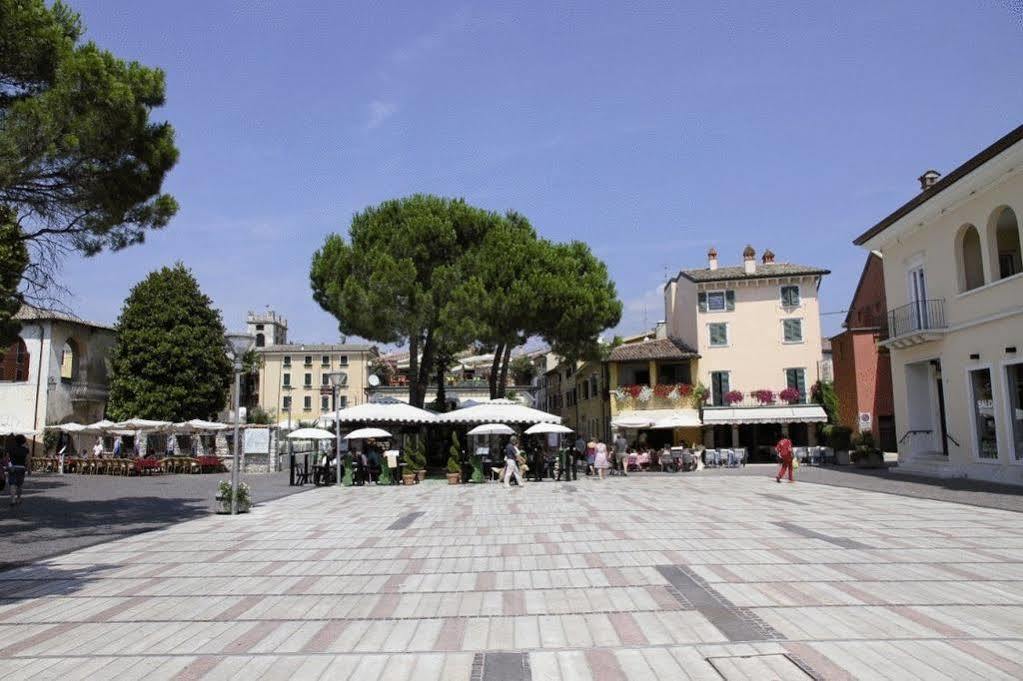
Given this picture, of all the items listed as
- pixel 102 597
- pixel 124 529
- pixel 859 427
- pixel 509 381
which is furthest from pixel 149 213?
pixel 509 381

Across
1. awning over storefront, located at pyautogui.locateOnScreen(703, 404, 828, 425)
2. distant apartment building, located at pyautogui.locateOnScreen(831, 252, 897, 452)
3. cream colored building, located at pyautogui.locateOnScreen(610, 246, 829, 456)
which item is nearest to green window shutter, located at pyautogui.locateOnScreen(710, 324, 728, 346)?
cream colored building, located at pyautogui.locateOnScreen(610, 246, 829, 456)

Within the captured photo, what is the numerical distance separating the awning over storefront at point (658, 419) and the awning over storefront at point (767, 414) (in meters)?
0.71

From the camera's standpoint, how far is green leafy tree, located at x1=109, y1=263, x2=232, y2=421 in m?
40.7

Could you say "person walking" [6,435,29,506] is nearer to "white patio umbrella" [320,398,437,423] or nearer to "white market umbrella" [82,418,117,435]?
"white patio umbrella" [320,398,437,423]

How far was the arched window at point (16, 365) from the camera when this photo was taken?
37.8 m

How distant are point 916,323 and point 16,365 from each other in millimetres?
40371

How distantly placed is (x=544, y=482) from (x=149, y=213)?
1466 cm

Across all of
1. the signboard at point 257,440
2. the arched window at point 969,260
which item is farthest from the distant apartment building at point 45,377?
the arched window at point 969,260

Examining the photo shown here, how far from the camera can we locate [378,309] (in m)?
29.6

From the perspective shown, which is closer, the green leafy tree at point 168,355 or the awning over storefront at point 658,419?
the awning over storefront at point 658,419

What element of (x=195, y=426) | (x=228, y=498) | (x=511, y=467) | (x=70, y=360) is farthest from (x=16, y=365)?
(x=228, y=498)

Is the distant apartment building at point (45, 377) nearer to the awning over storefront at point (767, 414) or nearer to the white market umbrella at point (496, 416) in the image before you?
the white market umbrella at point (496, 416)

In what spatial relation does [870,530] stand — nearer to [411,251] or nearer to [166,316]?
[411,251]

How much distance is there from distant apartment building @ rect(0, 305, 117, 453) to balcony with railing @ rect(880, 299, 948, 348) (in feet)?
119
